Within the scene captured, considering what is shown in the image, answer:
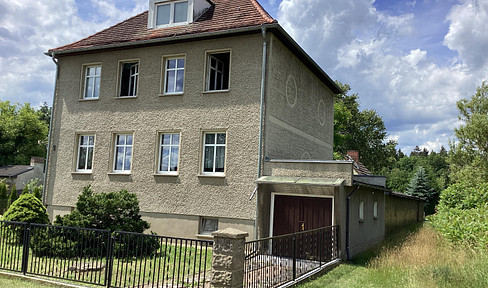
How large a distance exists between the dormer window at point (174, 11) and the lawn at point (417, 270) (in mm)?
11393

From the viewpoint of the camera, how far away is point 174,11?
17.9 m

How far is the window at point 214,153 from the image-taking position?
15.7 meters

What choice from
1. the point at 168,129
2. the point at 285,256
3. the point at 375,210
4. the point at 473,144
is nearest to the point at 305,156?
the point at 375,210

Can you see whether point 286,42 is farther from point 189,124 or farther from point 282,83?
point 189,124

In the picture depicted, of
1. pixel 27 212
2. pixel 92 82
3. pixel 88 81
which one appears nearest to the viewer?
pixel 27 212

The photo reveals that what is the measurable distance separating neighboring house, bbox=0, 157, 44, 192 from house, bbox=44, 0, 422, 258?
77.6 feet

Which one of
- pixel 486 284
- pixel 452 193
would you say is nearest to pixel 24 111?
pixel 452 193

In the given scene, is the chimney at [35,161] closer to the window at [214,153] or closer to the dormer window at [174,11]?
the dormer window at [174,11]

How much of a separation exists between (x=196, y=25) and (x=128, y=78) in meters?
3.76

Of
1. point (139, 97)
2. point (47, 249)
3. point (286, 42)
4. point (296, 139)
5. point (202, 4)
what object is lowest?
point (47, 249)

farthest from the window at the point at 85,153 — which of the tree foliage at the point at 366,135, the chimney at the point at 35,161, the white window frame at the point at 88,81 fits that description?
the tree foliage at the point at 366,135

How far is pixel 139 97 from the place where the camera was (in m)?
17.3

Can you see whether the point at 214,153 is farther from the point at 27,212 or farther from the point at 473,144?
the point at 473,144

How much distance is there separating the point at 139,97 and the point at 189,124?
8.89 ft
